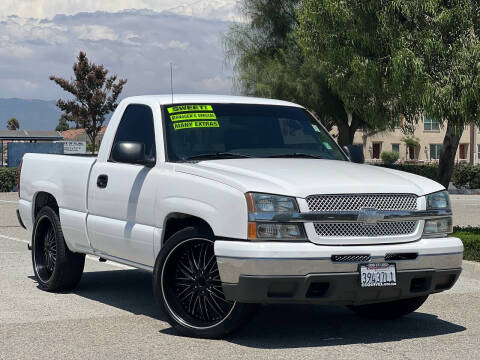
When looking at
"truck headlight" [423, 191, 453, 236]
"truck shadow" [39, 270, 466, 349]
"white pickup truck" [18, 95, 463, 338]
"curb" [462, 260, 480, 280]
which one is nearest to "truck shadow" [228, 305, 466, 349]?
"truck shadow" [39, 270, 466, 349]

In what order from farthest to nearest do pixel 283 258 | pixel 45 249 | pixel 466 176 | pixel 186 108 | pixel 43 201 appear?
pixel 466 176 < pixel 43 201 < pixel 45 249 < pixel 186 108 < pixel 283 258

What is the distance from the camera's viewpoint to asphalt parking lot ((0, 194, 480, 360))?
6.64 meters

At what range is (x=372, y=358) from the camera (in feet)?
21.3

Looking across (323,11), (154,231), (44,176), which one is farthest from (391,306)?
(323,11)

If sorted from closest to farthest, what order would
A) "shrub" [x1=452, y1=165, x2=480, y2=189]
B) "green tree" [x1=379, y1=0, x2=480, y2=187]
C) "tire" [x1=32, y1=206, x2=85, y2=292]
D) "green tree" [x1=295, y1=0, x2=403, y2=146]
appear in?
1. "tire" [x1=32, y1=206, x2=85, y2=292]
2. "green tree" [x1=379, y1=0, x2=480, y2=187]
3. "green tree" [x1=295, y1=0, x2=403, y2=146]
4. "shrub" [x1=452, y1=165, x2=480, y2=189]

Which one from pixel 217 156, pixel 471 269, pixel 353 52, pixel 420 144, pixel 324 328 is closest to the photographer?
pixel 324 328

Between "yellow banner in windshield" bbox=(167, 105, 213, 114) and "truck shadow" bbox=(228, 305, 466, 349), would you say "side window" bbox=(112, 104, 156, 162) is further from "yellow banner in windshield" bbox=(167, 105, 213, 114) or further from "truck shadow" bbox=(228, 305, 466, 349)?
"truck shadow" bbox=(228, 305, 466, 349)

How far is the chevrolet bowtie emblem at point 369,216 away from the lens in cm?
683

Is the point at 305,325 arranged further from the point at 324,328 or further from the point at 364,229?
the point at 364,229

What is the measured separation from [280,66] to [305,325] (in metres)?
34.8

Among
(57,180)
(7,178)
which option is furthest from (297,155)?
(7,178)

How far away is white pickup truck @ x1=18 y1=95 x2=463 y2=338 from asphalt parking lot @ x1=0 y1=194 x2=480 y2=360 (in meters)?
0.28

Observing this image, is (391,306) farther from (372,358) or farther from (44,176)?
(44,176)

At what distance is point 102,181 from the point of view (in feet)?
27.9
